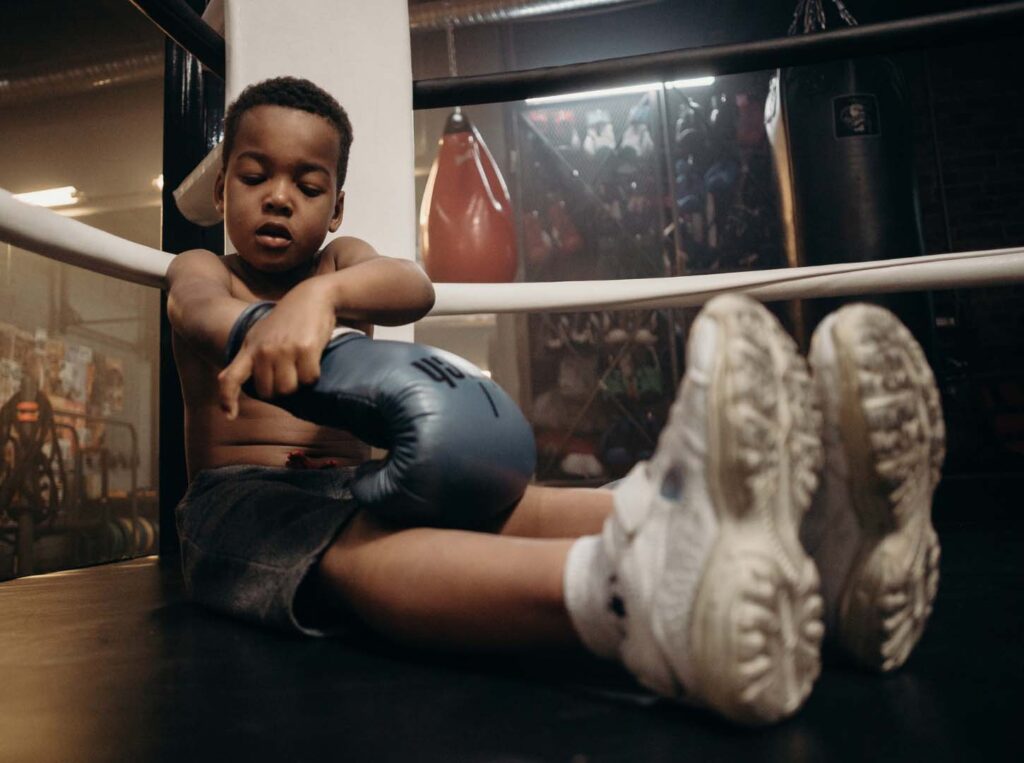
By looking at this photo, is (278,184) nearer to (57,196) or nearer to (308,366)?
(308,366)

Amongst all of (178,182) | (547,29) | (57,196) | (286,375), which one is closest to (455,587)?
(286,375)

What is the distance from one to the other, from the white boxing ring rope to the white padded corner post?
17cm

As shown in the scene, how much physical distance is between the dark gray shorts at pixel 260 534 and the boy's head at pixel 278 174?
0.77 feet

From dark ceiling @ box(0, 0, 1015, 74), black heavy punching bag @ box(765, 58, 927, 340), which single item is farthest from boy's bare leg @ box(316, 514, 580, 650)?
dark ceiling @ box(0, 0, 1015, 74)

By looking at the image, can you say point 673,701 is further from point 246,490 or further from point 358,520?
point 246,490

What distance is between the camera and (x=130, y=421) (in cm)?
315

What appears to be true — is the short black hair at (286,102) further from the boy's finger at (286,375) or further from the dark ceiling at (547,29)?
the dark ceiling at (547,29)

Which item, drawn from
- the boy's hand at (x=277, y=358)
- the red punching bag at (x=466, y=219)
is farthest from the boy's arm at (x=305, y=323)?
the red punching bag at (x=466, y=219)

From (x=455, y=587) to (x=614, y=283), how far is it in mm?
509

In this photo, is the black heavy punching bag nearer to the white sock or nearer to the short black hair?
the short black hair

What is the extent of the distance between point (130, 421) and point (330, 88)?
8.64 feet

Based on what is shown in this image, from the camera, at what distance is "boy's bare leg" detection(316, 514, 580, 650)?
1.42 ft

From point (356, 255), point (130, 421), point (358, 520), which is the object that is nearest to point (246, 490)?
point (358, 520)

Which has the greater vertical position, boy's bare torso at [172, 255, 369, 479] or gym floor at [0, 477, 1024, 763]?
boy's bare torso at [172, 255, 369, 479]
